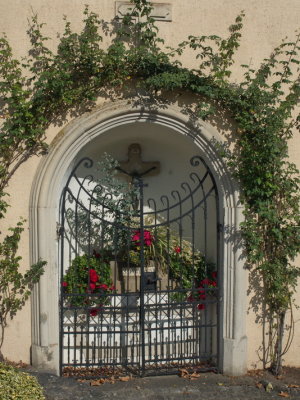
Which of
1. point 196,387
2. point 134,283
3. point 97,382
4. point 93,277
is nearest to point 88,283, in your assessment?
point 93,277

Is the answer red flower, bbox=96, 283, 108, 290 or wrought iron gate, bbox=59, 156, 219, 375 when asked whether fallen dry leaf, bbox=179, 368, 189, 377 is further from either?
red flower, bbox=96, 283, 108, 290

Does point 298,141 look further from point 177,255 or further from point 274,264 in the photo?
point 177,255

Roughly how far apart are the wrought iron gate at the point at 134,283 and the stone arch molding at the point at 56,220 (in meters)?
0.19

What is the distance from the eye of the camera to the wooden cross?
623 cm

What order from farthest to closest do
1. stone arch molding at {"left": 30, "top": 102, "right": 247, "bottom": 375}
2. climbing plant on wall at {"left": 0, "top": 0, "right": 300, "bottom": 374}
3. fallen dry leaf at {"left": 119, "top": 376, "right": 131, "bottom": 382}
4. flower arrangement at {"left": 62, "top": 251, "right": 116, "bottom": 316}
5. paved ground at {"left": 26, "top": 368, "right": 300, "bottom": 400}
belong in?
flower arrangement at {"left": 62, "top": 251, "right": 116, "bottom": 316}
fallen dry leaf at {"left": 119, "top": 376, "right": 131, "bottom": 382}
stone arch molding at {"left": 30, "top": 102, "right": 247, "bottom": 375}
climbing plant on wall at {"left": 0, "top": 0, "right": 300, "bottom": 374}
paved ground at {"left": 26, "top": 368, "right": 300, "bottom": 400}

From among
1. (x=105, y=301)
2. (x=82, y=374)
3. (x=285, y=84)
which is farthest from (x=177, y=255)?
(x=285, y=84)

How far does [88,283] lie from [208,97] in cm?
240

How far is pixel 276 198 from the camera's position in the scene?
5531 mm

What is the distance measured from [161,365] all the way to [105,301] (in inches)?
40.3

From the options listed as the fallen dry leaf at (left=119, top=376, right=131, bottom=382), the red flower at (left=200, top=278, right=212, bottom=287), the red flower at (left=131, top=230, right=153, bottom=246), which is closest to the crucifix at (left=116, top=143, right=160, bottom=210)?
the red flower at (left=131, top=230, right=153, bottom=246)

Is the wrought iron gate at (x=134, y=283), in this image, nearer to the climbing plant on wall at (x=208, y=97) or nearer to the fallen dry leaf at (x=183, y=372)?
the fallen dry leaf at (x=183, y=372)

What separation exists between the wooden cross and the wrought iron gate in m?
0.37

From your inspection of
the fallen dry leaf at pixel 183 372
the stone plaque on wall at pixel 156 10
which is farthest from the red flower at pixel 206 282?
the stone plaque on wall at pixel 156 10

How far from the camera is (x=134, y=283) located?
5891 millimetres
